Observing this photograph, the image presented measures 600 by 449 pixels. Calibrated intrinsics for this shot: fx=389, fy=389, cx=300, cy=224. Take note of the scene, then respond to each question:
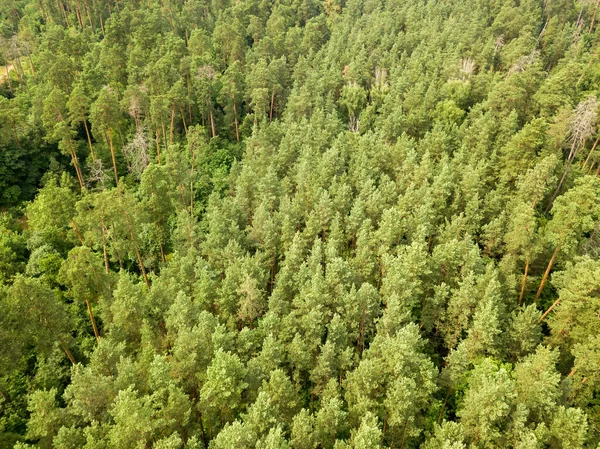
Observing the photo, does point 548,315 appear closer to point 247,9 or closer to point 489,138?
point 489,138

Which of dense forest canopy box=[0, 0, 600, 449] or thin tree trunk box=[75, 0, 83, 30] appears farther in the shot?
thin tree trunk box=[75, 0, 83, 30]

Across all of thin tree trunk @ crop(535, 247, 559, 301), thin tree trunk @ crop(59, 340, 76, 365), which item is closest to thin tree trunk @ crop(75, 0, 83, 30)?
thin tree trunk @ crop(59, 340, 76, 365)

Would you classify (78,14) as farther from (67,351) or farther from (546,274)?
(546,274)

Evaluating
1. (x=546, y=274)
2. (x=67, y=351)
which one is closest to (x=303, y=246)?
(x=67, y=351)

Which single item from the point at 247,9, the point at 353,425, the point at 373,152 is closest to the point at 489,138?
the point at 373,152

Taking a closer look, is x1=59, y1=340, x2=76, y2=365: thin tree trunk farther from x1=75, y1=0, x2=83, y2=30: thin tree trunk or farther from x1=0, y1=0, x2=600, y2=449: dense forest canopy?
x1=75, y1=0, x2=83, y2=30: thin tree trunk

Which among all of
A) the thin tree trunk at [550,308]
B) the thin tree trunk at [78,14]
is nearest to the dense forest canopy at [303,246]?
the thin tree trunk at [550,308]

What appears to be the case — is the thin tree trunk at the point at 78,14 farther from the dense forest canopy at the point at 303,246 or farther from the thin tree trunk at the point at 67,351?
the thin tree trunk at the point at 67,351

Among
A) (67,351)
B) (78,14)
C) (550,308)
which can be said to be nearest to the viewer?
(67,351)
